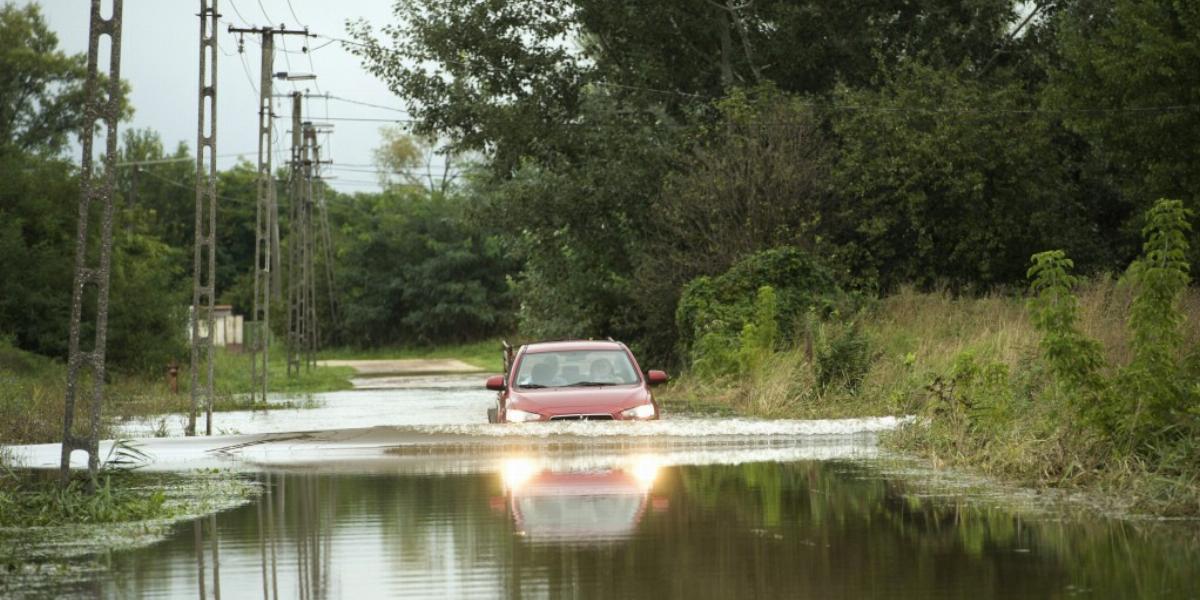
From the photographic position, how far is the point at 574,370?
22.9 metres

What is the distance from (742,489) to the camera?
15.2 metres

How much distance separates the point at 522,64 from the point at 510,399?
27572 mm

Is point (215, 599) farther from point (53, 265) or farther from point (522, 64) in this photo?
point (53, 265)

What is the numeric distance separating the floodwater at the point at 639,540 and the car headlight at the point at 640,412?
2.11 metres

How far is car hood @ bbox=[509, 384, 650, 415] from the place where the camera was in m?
21.1

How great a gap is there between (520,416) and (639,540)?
994 centimetres

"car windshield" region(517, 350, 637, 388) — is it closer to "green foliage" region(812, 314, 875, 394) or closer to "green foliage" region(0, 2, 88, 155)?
"green foliage" region(812, 314, 875, 394)

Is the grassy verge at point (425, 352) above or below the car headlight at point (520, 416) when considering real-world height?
above

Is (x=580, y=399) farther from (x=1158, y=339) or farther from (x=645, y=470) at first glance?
(x=1158, y=339)

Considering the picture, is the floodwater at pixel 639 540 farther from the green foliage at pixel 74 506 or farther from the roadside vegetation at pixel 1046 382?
the roadside vegetation at pixel 1046 382

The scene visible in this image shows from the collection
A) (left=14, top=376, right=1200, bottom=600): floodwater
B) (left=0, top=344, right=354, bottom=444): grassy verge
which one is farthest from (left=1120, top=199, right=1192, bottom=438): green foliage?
(left=0, top=344, right=354, bottom=444): grassy verge

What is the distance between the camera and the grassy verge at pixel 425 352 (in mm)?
97688

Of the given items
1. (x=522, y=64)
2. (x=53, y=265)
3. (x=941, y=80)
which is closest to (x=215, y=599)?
(x=941, y=80)

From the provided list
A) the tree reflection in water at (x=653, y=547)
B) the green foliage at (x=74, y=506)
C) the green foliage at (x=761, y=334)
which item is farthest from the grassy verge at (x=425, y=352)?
the tree reflection in water at (x=653, y=547)
